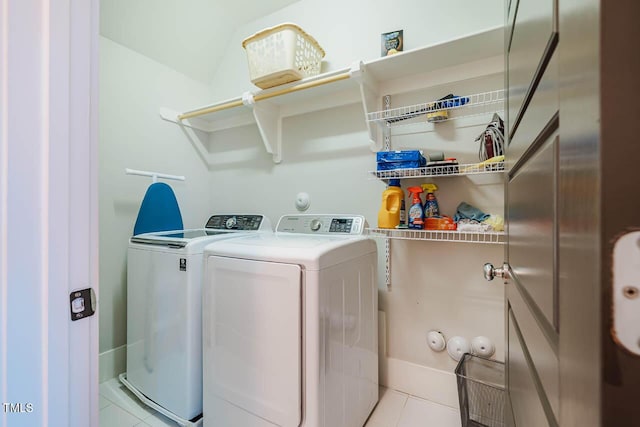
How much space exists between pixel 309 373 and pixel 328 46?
2097mm

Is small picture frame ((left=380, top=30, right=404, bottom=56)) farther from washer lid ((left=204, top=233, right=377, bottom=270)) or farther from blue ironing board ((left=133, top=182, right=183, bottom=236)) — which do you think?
blue ironing board ((left=133, top=182, right=183, bottom=236))

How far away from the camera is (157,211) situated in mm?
2037

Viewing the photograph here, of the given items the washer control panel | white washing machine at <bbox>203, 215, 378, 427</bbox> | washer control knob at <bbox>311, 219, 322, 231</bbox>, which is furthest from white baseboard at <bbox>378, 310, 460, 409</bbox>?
the washer control panel

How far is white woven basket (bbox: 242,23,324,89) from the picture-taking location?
5.48 ft

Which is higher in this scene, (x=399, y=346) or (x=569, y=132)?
(x=569, y=132)

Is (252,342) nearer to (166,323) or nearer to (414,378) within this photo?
(166,323)

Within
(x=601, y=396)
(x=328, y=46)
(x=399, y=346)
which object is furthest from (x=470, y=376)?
(x=328, y=46)

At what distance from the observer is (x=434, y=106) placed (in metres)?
1.49

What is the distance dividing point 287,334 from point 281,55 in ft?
5.19

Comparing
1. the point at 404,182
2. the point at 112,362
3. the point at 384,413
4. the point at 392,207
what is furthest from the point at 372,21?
the point at 112,362

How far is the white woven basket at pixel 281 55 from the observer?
167cm

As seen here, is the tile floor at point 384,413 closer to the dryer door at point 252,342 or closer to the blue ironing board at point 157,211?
the dryer door at point 252,342

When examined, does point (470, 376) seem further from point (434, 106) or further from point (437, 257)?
point (434, 106)

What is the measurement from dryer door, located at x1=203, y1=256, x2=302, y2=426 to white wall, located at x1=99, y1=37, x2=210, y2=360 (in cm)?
108
